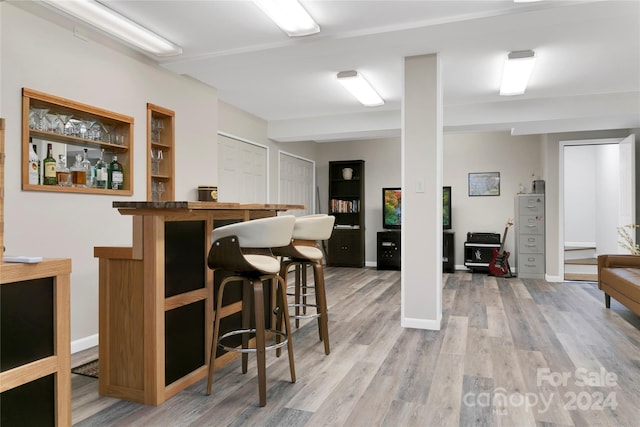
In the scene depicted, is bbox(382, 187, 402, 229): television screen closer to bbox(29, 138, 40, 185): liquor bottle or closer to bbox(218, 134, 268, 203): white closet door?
bbox(218, 134, 268, 203): white closet door

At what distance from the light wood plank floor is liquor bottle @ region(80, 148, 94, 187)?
4.40 feet

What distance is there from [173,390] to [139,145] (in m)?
2.30

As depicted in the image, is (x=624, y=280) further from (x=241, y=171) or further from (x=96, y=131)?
(x=96, y=131)

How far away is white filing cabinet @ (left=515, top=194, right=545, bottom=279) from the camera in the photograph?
21.7 feet

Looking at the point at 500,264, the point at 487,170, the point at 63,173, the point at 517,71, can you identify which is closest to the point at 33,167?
the point at 63,173

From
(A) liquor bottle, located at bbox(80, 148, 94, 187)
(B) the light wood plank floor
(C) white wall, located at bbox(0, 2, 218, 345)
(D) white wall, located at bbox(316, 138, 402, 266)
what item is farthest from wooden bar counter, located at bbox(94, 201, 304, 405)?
(D) white wall, located at bbox(316, 138, 402, 266)

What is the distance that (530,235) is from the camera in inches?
262

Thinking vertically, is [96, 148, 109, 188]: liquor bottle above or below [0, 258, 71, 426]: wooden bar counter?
above

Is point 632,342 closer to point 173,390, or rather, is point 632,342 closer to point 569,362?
point 569,362

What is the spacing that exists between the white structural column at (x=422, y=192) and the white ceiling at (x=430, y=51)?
328mm

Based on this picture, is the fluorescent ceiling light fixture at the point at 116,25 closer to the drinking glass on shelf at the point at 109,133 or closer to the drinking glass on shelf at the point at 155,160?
the drinking glass on shelf at the point at 109,133

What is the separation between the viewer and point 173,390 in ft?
7.77

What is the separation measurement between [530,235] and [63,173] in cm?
638

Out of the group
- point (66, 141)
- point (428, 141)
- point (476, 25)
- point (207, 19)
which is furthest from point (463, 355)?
point (66, 141)
